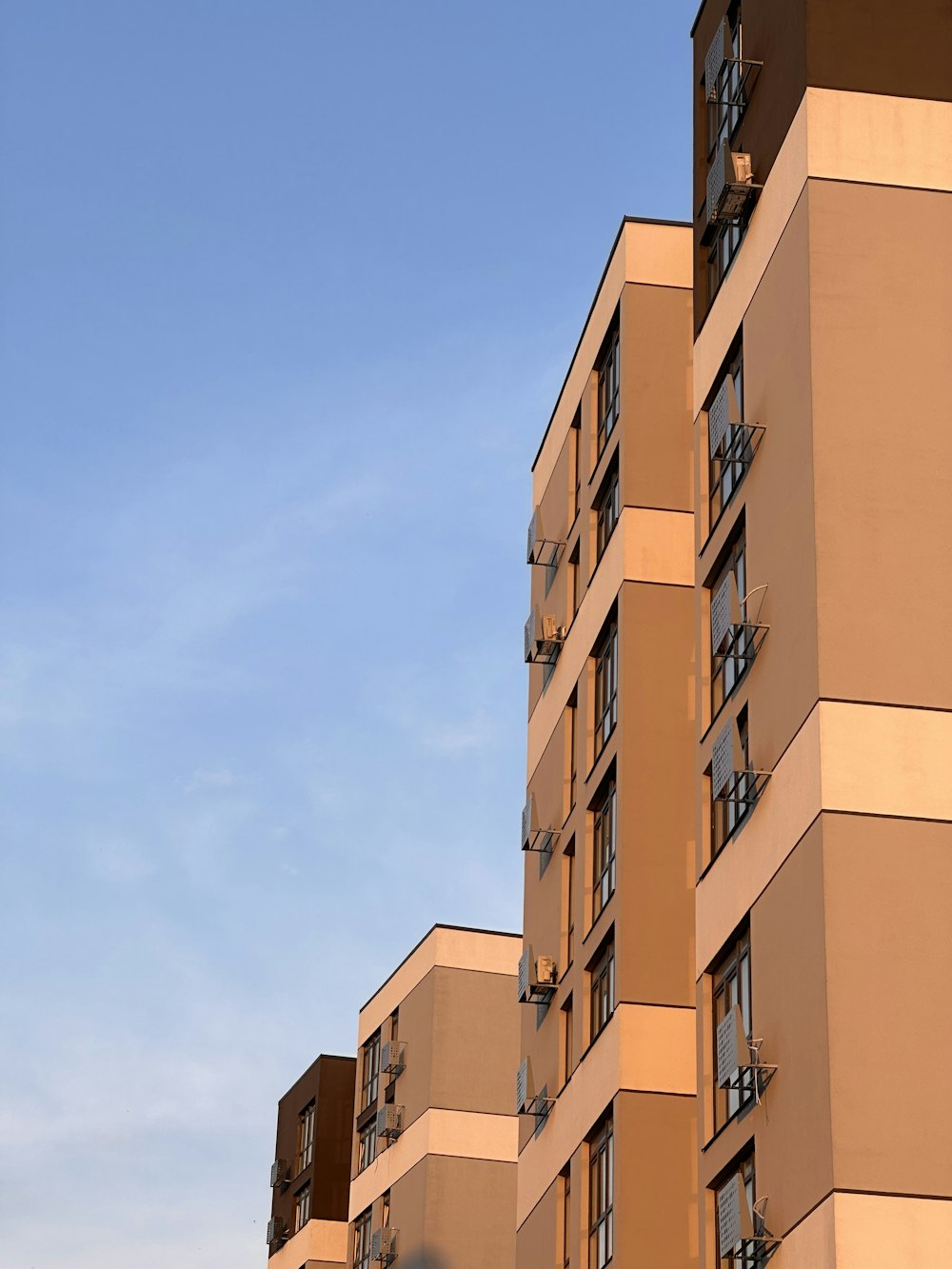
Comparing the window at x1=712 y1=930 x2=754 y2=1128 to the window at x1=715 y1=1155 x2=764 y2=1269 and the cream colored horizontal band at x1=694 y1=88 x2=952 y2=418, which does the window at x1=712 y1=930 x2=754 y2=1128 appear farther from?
the cream colored horizontal band at x1=694 y1=88 x2=952 y2=418

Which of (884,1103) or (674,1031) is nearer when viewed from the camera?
(884,1103)

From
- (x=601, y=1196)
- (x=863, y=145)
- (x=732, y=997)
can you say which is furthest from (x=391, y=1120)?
(x=863, y=145)

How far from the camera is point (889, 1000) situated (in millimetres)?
24281

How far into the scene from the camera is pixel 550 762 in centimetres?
4016

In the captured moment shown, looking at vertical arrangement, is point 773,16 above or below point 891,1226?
above

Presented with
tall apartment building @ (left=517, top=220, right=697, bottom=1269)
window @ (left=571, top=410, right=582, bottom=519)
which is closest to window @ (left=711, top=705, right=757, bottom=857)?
tall apartment building @ (left=517, top=220, right=697, bottom=1269)

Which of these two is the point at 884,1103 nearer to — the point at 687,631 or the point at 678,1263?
the point at 678,1263

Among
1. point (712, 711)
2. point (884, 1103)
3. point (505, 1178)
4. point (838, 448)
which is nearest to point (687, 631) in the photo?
point (712, 711)

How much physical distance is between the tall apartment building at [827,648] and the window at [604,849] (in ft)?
14.5

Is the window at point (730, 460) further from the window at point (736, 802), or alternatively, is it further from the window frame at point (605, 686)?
the window frame at point (605, 686)

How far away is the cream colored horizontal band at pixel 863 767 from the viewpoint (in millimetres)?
25469

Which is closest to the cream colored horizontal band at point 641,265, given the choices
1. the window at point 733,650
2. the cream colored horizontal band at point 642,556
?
the cream colored horizontal band at point 642,556

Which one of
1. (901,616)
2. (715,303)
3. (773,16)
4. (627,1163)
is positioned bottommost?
(627,1163)

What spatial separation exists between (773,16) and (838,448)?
25.8 feet
